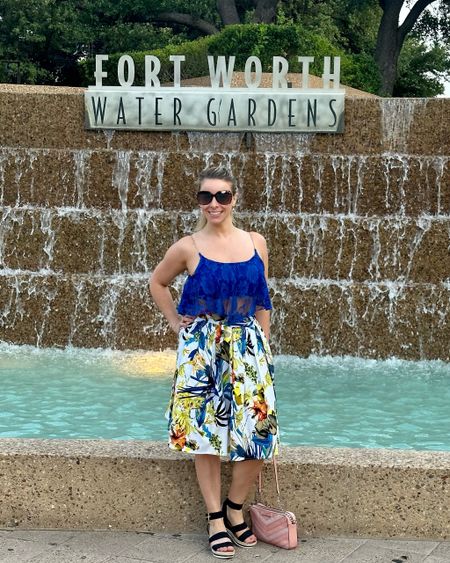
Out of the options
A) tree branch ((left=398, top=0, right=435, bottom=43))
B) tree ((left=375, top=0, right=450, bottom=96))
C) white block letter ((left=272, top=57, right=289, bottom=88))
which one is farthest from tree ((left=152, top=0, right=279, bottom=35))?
white block letter ((left=272, top=57, right=289, bottom=88))

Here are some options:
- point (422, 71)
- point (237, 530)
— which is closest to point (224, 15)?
point (422, 71)

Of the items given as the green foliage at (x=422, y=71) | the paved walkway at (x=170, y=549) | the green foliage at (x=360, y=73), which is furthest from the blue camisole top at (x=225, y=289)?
the green foliage at (x=422, y=71)

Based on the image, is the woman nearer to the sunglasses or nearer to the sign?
the sunglasses

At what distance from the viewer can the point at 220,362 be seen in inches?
188

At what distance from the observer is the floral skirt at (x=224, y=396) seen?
4.71m

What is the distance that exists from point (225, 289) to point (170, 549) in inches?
50.2

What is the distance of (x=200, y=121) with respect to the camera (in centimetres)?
1312

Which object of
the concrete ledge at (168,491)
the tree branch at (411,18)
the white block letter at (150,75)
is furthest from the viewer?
the tree branch at (411,18)

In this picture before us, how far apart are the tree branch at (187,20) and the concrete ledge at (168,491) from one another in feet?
108

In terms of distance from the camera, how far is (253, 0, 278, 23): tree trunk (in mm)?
35500

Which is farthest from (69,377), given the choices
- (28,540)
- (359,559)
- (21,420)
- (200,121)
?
(359,559)

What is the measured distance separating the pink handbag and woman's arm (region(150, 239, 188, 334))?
935mm
